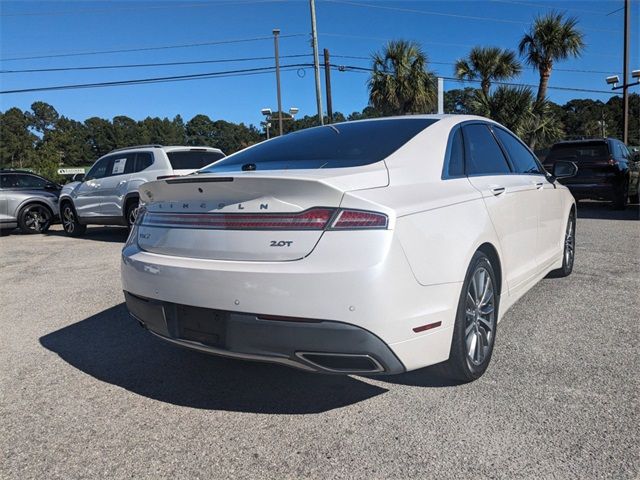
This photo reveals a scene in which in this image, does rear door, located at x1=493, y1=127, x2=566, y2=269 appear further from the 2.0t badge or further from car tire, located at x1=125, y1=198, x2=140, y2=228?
car tire, located at x1=125, y1=198, x2=140, y2=228

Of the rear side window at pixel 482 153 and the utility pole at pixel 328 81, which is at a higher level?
the utility pole at pixel 328 81

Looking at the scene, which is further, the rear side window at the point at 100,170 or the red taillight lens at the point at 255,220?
the rear side window at the point at 100,170

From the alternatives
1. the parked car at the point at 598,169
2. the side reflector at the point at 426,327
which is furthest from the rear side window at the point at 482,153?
the parked car at the point at 598,169

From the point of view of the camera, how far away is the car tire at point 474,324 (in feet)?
Answer: 8.83

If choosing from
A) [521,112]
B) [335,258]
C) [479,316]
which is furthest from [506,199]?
[521,112]

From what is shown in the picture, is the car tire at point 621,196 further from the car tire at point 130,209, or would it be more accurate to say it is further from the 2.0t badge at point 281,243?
the 2.0t badge at point 281,243

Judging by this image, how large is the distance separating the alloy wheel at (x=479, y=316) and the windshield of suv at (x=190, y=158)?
750 centimetres

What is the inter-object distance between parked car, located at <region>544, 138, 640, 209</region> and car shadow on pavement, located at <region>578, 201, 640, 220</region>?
0.99 ft

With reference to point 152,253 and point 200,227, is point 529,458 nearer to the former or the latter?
point 200,227

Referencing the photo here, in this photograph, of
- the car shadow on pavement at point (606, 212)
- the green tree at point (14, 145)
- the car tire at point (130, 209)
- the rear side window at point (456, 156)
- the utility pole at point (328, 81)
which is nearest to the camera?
the rear side window at point (456, 156)

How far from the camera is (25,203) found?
40.0ft

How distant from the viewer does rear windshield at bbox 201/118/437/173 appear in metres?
2.92

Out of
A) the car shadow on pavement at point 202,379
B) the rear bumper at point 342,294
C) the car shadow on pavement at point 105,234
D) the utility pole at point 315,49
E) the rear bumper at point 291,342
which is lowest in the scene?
the car shadow on pavement at point 105,234

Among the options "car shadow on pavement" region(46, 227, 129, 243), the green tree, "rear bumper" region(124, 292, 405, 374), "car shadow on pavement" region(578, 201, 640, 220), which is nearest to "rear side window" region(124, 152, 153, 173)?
"car shadow on pavement" region(46, 227, 129, 243)
